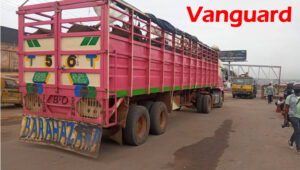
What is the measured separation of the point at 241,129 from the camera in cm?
751

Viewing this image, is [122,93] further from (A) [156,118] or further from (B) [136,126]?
(A) [156,118]

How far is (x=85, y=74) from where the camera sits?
13.9ft

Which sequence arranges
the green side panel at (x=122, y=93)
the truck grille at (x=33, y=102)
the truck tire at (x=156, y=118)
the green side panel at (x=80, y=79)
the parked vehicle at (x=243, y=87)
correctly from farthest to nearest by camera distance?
1. the parked vehicle at (x=243, y=87)
2. the truck tire at (x=156, y=118)
3. the truck grille at (x=33, y=102)
4. the green side panel at (x=122, y=93)
5. the green side panel at (x=80, y=79)

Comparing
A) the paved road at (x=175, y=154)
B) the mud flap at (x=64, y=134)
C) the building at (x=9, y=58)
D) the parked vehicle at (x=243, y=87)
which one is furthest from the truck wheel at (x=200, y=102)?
the building at (x=9, y=58)

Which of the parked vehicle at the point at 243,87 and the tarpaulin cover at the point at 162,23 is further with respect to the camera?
the parked vehicle at the point at 243,87

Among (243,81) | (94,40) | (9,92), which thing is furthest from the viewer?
(243,81)

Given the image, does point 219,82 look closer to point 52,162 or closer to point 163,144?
point 163,144

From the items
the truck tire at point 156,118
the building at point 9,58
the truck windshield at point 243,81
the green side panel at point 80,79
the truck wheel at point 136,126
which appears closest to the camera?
the green side panel at point 80,79

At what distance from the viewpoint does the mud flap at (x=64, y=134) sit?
13.7ft

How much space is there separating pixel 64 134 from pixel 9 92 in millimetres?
7443

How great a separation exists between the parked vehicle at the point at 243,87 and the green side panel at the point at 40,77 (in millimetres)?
20495

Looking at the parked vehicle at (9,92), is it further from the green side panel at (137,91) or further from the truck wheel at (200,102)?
the truck wheel at (200,102)

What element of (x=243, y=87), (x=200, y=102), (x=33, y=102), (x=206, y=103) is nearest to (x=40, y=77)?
(x=33, y=102)

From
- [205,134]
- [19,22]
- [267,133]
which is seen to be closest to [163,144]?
[205,134]
